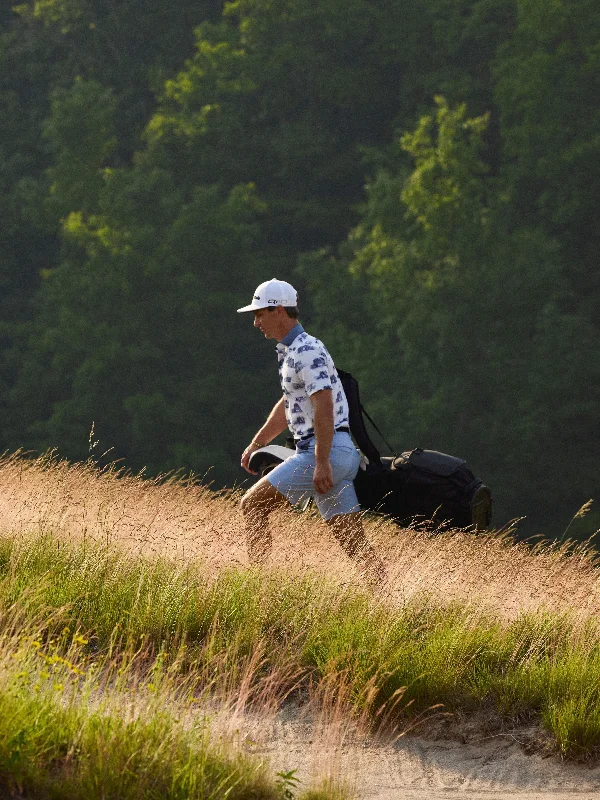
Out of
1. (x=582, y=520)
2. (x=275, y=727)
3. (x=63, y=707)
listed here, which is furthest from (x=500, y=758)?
(x=582, y=520)

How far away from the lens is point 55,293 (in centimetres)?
Answer: 3534

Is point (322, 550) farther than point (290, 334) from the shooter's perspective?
Yes

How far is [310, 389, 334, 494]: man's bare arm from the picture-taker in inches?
244

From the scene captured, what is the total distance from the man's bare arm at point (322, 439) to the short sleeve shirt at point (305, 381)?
68mm

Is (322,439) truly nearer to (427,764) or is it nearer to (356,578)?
(356,578)

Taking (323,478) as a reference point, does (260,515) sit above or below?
below

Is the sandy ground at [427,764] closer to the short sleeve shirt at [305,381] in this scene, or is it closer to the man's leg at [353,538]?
the man's leg at [353,538]

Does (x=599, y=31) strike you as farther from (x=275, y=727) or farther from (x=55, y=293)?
(x=275, y=727)

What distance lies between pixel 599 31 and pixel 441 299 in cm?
749

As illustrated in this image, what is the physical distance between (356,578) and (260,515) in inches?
25.6

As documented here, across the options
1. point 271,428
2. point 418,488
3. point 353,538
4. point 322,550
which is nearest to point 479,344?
point 271,428

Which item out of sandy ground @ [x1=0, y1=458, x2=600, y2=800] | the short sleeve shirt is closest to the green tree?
sandy ground @ [x1=0, y1=458, x2=600, y2=800]

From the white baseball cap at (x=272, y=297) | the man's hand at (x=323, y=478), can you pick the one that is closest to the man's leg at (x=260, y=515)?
the man's hand at (x=323, y=478)

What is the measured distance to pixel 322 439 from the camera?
621cm
